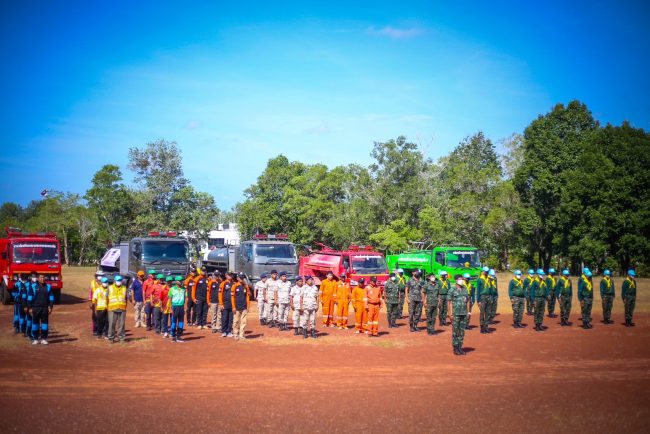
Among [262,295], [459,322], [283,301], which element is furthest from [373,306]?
[262,295]

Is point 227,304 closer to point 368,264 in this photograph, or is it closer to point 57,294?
point 368,264

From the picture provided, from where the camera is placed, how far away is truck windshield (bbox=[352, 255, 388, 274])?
24561 mm

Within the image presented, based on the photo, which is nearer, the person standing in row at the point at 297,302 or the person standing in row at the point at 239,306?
the person standing in row at the point at 239,306

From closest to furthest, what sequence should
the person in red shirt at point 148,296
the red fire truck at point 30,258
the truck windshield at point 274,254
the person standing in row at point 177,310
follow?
1. the person standing in row at point 177,310
2. the person in red shirt at point 148,296
3. the red fire truck at point 30,258
4. the truck windshield at point 274,254

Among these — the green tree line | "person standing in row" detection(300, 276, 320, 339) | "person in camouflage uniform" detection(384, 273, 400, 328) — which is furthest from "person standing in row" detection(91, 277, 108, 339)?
the green tree line

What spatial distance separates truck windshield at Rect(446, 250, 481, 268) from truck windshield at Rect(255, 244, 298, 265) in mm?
7681

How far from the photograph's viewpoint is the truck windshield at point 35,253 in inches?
908

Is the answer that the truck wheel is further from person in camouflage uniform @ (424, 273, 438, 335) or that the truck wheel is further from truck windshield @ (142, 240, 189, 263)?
person in camouflage uniform @ (424, 273, 438, 335)

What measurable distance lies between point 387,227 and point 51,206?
48525mm

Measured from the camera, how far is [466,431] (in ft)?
28.6

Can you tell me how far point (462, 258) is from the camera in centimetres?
2617

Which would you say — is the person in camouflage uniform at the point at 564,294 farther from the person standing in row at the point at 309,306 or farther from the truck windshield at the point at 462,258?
the person standing in row at the point at 309,306

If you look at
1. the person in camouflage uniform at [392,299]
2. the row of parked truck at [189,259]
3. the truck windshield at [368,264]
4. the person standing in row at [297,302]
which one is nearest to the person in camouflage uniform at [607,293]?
the row of parked truck at [189,259]

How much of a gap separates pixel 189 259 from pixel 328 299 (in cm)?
780
